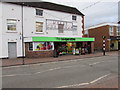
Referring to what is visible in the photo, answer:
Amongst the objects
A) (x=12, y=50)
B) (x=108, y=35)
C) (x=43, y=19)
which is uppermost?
(x=43, y=19)

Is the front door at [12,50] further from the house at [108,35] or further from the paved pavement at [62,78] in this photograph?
the house at [108,35]

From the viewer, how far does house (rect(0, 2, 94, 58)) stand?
1764 cm

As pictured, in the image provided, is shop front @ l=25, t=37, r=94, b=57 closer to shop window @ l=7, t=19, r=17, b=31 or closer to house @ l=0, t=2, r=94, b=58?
house @ l=0, t=2, r=94, b=58

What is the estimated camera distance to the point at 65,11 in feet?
77.6

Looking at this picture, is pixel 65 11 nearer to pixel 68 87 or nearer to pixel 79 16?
pixel 79 16

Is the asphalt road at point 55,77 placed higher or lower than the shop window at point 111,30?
Answer: lower

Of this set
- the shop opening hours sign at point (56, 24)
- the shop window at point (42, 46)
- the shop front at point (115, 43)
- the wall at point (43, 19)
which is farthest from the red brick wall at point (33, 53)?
the shop front at point (115, 43)

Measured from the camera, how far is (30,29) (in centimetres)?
1953

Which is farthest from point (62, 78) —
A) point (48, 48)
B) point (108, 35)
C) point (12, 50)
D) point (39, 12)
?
point (108, 35)

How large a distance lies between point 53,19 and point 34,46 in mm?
6644

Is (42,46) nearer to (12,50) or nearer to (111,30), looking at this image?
(12,50)

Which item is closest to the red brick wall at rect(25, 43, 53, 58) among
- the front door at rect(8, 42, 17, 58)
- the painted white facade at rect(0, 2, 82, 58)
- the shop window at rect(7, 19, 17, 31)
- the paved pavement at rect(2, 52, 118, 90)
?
the painted white facade at rect(0, 2, 82, 58)

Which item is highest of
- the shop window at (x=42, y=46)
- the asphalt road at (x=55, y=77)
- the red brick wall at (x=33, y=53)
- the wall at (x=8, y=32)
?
the wall at (x=8, y=32)

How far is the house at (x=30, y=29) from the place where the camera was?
695 inches
